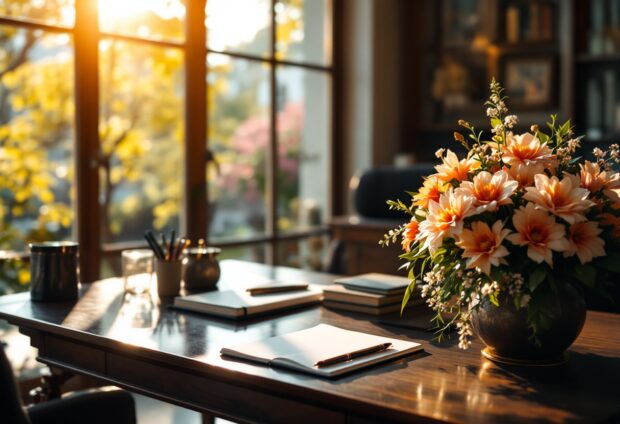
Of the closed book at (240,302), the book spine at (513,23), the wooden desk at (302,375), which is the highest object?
the book spine at (513,23)

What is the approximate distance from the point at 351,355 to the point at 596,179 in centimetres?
54

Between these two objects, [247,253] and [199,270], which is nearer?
[199,270]

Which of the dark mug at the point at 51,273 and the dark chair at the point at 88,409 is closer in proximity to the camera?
the dark chair at the point at 88,409

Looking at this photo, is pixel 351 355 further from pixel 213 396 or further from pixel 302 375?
pixel 213 396

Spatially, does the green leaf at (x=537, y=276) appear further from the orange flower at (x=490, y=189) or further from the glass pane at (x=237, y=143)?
the glass pane at (x=237, y=143)

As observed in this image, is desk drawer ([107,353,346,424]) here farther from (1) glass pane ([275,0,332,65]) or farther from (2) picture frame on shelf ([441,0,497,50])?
(2) picture frame on shelf ([441,0,497,50])

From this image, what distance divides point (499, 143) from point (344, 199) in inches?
137

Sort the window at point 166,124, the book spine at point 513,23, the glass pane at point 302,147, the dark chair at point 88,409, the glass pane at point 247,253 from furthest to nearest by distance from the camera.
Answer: the book spine at point 513,23
the glass pane at point 302,147
the glass pane at point 247,253
the window at point 166,124
the dark chair at point 88,409

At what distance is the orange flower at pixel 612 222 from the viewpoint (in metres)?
1.35

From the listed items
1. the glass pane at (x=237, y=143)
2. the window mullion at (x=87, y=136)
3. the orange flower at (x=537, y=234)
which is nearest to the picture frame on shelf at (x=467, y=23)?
the glass pane at (x=237, y=143)

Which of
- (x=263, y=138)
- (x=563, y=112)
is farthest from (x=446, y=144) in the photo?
(x=263, y=138)

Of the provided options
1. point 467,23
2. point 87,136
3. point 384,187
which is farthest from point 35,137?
point 467,23

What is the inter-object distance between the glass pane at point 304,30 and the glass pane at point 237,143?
270 mm

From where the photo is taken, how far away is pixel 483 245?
4.33 ft
